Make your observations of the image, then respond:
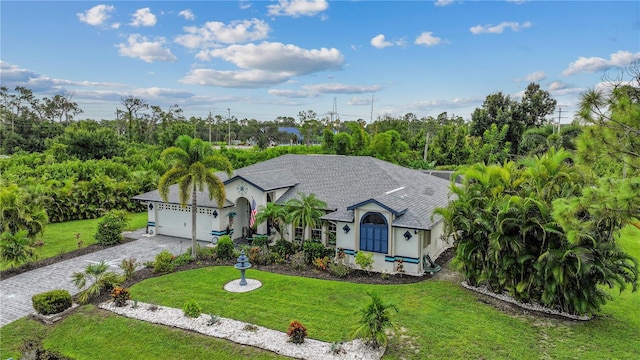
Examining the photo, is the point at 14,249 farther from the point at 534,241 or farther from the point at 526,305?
the point at 534,241

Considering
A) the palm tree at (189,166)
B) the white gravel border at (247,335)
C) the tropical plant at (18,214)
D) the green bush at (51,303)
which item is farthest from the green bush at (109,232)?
the white gravel border at (247,335)

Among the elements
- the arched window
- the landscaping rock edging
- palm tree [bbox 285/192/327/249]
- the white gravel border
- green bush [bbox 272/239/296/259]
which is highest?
palm tree [bbox 285/192/327/249]

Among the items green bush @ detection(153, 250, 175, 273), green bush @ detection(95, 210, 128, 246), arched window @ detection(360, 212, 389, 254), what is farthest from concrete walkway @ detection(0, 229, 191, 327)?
arched window @ detection(360, 212, 389, 254)

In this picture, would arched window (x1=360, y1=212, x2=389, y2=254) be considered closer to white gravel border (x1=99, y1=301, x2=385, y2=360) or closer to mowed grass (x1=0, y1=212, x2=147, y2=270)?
white gravel border (x1=99, y1=301, x2=385, y2=360)

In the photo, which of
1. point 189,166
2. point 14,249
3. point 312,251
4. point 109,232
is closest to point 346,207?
point 312,251

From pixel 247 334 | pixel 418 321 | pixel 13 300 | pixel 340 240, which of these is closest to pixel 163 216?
pixel 13 300

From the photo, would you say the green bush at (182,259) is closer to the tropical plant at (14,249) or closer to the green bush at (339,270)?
the tropical plant at (14,249)

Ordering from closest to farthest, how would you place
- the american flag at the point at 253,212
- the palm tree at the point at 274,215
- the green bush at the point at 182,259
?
1. the green bush at the point at 182,259
2. the palm tree at the point at 274,215
3. the american flag at the point at 253,212
